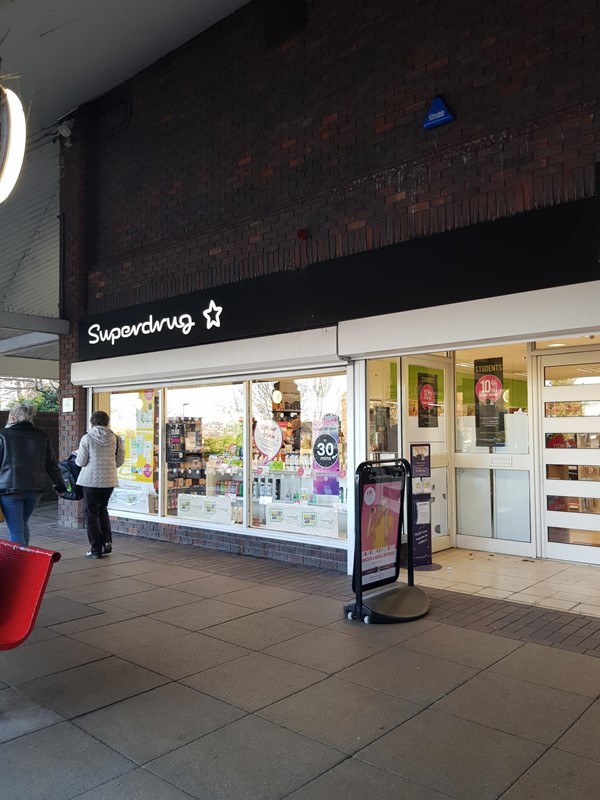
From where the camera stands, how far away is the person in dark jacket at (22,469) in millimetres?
6922

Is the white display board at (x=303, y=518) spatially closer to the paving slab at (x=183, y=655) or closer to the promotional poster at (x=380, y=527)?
the promotional poster at (x=380, y=527)

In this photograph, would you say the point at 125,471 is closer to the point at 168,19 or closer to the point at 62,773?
the point at 168,19

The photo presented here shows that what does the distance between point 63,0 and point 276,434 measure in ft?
18.7

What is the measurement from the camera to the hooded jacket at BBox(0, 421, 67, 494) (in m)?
6.92

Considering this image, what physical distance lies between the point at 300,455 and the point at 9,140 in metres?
4.82

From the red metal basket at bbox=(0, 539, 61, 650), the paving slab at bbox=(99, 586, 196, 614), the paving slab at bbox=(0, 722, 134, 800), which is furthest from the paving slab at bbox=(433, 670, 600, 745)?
the paving slab at bbox=(99, 586, 196, 614)

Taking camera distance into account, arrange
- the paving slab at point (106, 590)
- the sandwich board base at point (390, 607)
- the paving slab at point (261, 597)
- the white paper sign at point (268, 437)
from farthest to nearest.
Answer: the white paper sign at point (268, 437), the paving slab at point (106, 590), the paving slab at point (261, 597), the sandwich board base at point (390, 607)

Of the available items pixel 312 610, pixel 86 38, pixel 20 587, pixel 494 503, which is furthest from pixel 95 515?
pixel 86 38

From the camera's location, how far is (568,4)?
19.6ft

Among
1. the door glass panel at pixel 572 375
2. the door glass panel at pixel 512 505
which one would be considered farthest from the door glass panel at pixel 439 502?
the door glass panel at pixel 572 375

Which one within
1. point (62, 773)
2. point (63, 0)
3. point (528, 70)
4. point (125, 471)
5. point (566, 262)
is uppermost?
point (63, 0)

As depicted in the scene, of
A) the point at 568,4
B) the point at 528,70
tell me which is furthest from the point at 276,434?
the point at 568,4

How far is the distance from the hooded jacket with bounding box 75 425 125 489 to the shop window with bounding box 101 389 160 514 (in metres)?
1.65

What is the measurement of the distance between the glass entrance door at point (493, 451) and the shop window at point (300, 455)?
6.07ft
